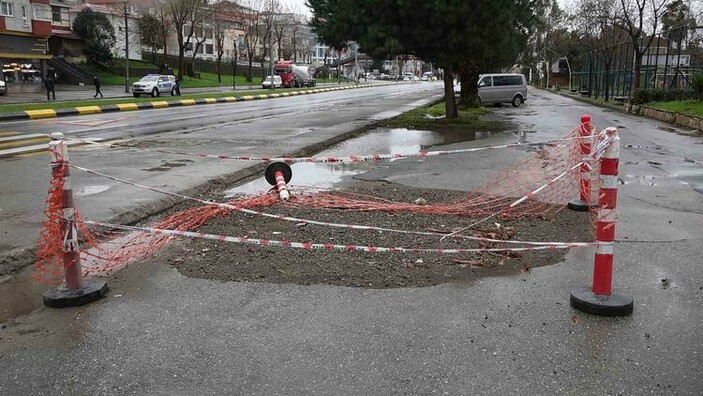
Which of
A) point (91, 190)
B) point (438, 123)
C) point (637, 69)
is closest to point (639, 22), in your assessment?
point (637, 69)

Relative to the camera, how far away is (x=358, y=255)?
5.93m

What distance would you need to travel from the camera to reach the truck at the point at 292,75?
73.9m

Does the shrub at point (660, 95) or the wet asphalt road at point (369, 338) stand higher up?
the shrub at point (660, 95)

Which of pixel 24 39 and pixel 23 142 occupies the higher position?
pixel 24 39

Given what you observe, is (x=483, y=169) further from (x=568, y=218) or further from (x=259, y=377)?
(x=259, y=377)

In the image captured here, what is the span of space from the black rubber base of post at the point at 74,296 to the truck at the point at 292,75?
230ft

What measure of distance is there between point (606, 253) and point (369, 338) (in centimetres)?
189

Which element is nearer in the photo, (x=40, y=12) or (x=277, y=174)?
(x=277, y=174)

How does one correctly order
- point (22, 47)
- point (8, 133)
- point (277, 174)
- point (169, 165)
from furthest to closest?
point (22, 47), point (8, 133), point (169, 165), point (277, 174)

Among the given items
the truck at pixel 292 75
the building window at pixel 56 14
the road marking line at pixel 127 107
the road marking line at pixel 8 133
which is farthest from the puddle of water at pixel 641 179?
the building window at pixel 56 14

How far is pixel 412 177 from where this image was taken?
424 inches

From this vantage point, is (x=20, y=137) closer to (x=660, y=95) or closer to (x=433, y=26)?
(x=433, y=26)

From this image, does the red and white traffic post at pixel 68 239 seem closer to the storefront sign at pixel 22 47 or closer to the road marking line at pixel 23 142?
the road marking line at pixel 23 142

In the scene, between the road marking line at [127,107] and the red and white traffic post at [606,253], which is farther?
the road marking line at [127,107]
